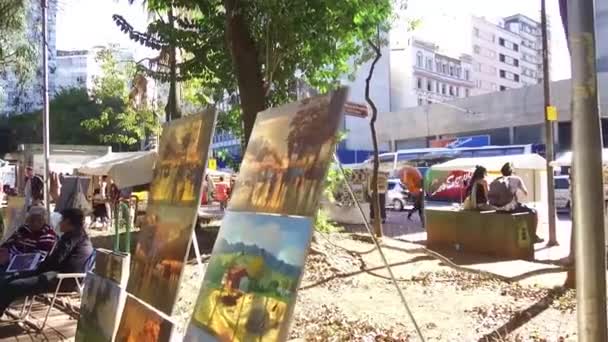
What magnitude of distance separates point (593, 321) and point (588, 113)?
1183mm

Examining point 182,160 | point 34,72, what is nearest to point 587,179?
point 182,160

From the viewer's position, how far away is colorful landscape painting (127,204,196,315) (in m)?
4.01

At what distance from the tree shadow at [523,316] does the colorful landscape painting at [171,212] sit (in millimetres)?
2682

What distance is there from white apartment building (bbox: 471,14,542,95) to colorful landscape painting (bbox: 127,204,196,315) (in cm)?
8358

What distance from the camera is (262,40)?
33.9 ft

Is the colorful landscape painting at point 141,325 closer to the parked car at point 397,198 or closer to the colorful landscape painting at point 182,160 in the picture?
the colorful landscape painting at point 182,160

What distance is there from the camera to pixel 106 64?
1050 inches

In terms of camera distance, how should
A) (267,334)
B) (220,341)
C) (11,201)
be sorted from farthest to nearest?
(11,201), (220,341), (267,334)

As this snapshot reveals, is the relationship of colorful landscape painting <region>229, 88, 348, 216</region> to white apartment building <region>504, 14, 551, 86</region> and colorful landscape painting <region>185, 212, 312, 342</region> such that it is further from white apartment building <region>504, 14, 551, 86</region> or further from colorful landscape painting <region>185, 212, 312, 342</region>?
white apartment building <region>504, 14, 551, 86</region>

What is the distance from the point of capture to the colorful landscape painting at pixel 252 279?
116 inches

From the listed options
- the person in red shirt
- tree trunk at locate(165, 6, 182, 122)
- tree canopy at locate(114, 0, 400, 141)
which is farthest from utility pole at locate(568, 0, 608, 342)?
the person in red shirt

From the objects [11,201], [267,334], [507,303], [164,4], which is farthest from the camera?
[11,201]

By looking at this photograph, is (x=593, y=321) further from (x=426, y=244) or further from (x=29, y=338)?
(x=426, y=244)

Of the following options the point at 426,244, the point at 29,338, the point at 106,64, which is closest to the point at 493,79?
the point at 106,64
